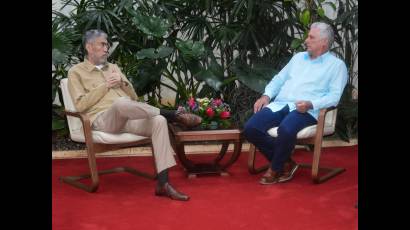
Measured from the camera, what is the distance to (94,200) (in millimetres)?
3834

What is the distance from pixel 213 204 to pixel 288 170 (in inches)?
43.9

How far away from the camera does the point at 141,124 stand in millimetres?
4039

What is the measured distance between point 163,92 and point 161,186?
2.90 meters

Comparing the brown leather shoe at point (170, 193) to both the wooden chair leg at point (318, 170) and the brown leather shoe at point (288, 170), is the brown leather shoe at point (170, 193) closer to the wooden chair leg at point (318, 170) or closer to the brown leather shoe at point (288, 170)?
the brown leather shoe at point (288, 170)

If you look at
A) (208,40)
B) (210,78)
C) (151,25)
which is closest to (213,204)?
(210,78)

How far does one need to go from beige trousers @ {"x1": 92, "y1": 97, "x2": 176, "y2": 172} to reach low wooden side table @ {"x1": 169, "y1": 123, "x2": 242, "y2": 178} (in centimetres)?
33

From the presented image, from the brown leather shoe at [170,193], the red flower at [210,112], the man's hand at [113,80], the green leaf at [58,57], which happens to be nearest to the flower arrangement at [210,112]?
the red flower at [210,112]

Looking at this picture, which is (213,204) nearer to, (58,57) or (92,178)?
(92,178)

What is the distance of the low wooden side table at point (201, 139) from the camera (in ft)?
14.0

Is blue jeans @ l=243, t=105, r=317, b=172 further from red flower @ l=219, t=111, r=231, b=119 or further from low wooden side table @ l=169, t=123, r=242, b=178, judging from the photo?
red flower @ l=219, t=111, r=231, b=119

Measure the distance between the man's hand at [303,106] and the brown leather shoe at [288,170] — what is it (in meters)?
0.55

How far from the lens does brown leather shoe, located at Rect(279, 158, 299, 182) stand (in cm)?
436
